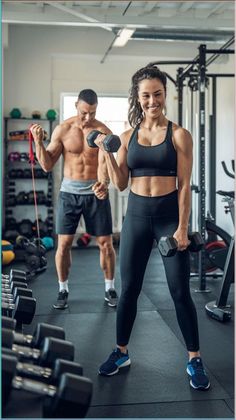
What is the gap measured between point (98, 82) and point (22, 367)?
5.74m

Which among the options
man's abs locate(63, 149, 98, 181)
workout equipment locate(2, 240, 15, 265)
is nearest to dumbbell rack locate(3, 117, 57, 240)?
workout equipment locate(2, 240, 15, 265)

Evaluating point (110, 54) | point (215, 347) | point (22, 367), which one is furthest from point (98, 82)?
point (22, 367)

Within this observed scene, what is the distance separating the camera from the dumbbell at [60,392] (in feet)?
3.66

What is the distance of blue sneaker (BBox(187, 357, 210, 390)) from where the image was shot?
1.99 meters

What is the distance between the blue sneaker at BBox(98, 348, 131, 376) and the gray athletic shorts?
1188 millimetres

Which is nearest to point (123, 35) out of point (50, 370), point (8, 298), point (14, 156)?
point (14, 156)

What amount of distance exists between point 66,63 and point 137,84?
4.86 meters

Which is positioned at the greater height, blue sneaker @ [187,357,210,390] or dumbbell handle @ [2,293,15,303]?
dumbbell handle @ [2,293,15,303]

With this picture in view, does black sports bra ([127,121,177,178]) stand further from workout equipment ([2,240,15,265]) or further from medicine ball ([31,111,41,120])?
medicine ball ([31,111,41,120])

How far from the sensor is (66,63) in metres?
6.52

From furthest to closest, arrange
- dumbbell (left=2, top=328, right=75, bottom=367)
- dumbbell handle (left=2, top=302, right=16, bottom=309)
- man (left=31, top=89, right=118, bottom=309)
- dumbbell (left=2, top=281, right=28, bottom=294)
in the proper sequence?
man (left=31, top=89, right=118, bottom=309) → dumbbell (left=2, top=281, right=28, bottom=294) → dumbbell handle (left=2, top=302, right=16, bottom=309) → dumbbell (left=2, top=328, right=75, bottom=367)

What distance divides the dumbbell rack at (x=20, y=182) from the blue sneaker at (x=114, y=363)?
413cm

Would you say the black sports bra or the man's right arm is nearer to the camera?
the black sports bra

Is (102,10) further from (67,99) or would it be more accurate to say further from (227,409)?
(227,409)
